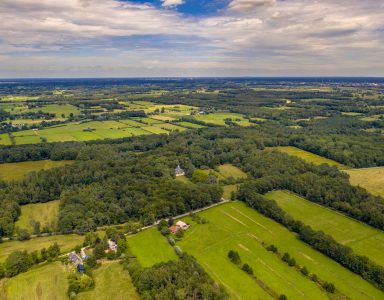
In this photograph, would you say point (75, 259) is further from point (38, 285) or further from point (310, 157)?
point (310, 157)

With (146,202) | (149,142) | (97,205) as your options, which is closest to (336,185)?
(146,202)

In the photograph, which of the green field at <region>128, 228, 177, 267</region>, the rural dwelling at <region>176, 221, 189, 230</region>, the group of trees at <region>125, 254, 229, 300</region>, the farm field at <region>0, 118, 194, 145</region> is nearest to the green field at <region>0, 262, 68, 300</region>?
the group of trees at <region>125, 254, 229, 300</region>

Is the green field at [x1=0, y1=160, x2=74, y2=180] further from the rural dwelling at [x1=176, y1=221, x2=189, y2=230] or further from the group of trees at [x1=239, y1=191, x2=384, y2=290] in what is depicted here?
the group of trees at [x1=239, y1=191, x2=384, y2=290]

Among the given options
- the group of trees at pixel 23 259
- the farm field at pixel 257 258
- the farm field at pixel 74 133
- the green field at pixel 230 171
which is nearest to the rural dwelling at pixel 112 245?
the group of trees at pixel 23 259

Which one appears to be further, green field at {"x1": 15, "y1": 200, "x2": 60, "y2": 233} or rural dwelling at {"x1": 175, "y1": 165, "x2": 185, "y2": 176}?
rural dwelling at {"x1": 175, "y1": 165, "x2": 185, "y2": 176}

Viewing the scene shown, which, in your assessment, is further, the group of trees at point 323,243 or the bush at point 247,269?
the bush at point 247,269

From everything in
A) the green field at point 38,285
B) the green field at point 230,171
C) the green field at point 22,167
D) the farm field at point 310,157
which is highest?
the farm field at point 310,157

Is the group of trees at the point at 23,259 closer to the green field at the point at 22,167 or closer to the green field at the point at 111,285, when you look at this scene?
the green field at the point at 111,285
